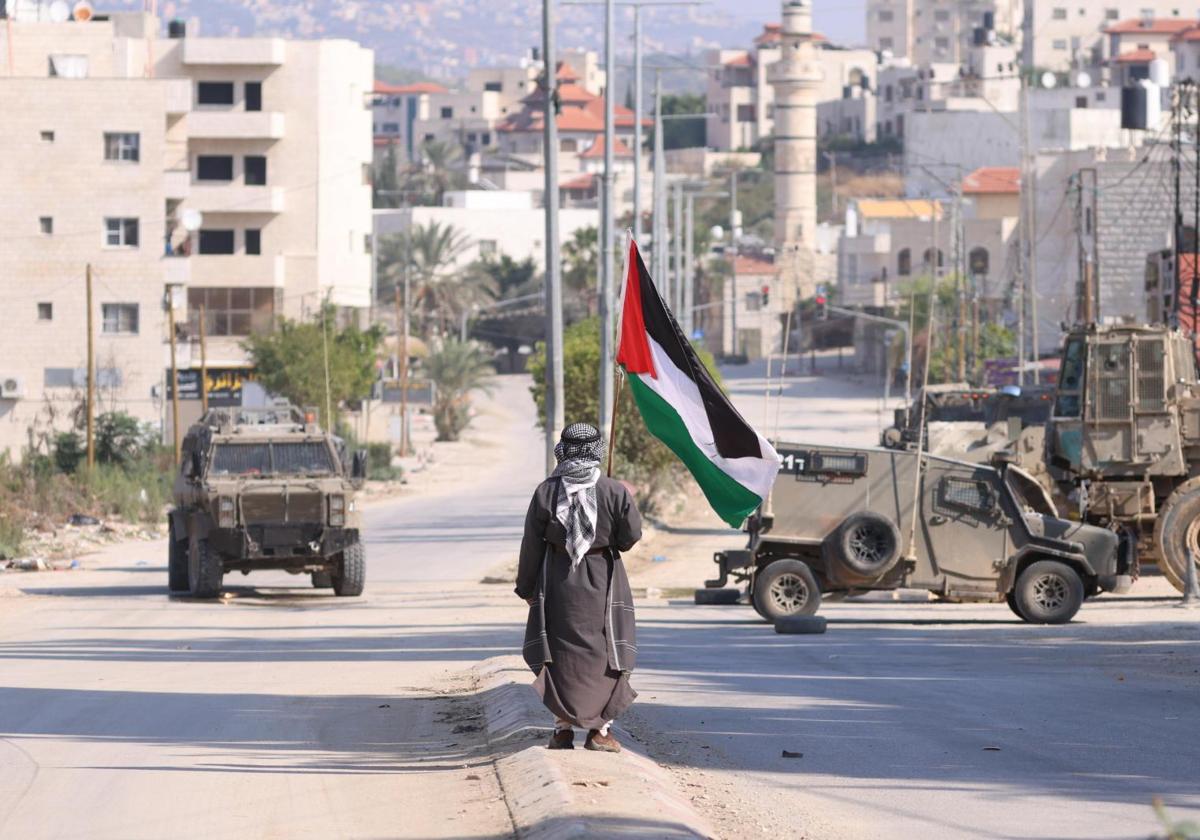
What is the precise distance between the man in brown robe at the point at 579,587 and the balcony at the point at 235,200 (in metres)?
68.6

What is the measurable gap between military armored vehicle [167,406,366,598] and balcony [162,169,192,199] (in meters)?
44.2

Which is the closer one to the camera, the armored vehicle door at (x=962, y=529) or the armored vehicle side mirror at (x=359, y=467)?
the armored vehicle door at (x=962, y=529)

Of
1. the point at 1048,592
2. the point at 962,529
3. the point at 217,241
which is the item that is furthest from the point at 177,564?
the point at 217,241

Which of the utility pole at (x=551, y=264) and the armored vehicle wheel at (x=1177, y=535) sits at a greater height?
the utility pole at (x=551, y=264)

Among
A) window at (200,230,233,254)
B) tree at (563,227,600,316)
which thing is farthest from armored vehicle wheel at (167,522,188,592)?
tree at (563,227,600,316)

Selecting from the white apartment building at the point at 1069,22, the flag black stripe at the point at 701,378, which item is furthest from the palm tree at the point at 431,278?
the flag black stripe at the point at 701,378

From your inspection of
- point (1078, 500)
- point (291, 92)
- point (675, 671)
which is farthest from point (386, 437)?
point (675, 671)

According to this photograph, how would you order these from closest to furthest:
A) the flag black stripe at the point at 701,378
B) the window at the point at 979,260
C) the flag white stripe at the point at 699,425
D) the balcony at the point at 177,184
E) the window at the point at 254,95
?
the flag white stripe at the point at 699,425 → the flag black stripe at the point at 701,378 → the balcony at the point at 177,184 → the window at the point at 254,95 → the window at the point at 979,260

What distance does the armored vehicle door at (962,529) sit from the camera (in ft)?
69.5

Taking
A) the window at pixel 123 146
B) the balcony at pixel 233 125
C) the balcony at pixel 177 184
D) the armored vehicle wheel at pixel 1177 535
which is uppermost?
the balcony at pixel 233 125

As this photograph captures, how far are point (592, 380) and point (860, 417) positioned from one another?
37.2 meters

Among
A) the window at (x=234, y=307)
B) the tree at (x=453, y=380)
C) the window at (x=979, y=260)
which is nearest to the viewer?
the window at (x=234, y=307)

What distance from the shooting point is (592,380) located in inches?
1747

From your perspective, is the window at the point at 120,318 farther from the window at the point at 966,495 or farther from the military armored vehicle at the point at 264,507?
the window at the point at 966,495
